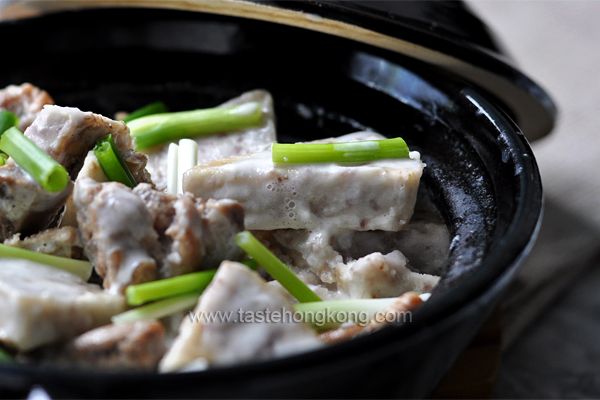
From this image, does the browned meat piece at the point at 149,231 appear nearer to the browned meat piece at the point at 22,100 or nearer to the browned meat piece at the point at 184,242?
the browned meat piece at the point at 184,242

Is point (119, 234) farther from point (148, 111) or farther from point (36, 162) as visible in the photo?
point (148, 111)

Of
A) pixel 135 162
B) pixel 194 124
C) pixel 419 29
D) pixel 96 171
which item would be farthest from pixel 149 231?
pixel 419 29

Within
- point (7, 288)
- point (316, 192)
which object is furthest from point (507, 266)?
point (7, 288)

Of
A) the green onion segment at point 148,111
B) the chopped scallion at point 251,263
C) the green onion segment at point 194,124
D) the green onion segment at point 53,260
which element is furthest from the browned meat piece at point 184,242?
the green onion segment at point 148,111

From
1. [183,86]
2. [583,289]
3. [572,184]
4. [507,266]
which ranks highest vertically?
[507,266]

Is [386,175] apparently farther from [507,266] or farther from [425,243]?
[507,266]

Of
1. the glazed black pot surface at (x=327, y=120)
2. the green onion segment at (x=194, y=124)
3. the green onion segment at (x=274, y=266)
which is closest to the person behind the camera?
the glazed black pot surface at (x=327, y=120)

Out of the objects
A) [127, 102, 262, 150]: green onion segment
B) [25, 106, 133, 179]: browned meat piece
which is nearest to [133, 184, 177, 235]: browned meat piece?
[25, 106, 133, 179]: browned meat piece
